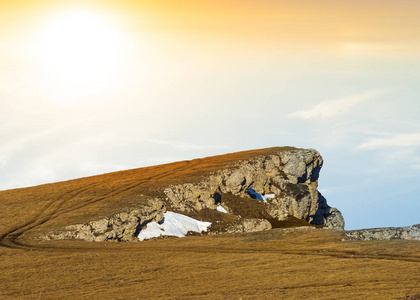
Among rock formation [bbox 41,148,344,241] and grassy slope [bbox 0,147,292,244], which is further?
grassy slope [bbox 0,147,292,244]

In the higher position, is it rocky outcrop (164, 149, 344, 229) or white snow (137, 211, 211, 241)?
rocky outcrop (164, 149, 344, 229)

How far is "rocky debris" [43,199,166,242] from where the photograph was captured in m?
61.1

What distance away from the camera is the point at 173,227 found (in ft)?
234

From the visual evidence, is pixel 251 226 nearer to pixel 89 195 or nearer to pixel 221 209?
pixel 221 209

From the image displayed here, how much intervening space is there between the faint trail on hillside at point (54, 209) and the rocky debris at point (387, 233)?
122 feet

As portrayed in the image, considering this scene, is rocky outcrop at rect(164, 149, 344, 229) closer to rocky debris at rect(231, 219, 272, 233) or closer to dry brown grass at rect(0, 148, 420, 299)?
rocky debris at rect(231, 219, 272, 233)

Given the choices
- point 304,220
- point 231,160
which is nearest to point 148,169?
point 231,160

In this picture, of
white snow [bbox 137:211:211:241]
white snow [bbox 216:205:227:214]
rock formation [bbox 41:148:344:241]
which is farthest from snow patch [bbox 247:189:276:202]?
white snow [bbox 137:211:211:241]

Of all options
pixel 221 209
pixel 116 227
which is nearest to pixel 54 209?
pixel 116 227

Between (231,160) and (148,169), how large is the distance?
60.6ft

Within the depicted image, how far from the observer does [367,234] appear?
181ft

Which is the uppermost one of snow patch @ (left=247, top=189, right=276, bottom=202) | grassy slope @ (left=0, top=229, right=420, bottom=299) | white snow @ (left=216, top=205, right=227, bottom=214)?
snow patch @ (left=247, top=189, right=276, bottom=202)

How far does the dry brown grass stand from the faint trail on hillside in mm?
241

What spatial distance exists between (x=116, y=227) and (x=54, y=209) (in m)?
13.8
